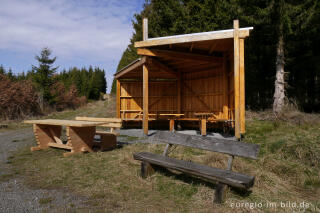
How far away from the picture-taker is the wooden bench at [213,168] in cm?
285

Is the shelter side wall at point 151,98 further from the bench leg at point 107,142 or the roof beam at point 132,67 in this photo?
the bench leg at point 107,142

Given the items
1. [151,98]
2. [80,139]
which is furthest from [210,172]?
[151,98]

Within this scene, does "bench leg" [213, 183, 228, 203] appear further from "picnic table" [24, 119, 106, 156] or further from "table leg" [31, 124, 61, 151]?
"table leg" [31, 124, 61, 151]

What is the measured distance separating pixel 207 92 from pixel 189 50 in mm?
2388

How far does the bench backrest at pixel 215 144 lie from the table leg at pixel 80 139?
7.09 ft

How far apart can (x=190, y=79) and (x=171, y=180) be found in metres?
7.95

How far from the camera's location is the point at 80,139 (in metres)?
5.59

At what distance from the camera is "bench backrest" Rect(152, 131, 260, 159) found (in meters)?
3.09

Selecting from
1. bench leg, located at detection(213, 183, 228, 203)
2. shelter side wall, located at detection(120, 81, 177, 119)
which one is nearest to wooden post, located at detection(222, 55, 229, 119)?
shelter side wall, located at detection(120, 81, 177, 119)

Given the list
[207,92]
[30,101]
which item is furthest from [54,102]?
[207,92]

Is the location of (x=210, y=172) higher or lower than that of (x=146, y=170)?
higher

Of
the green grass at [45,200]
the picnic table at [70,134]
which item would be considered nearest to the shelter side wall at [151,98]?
the picnic table at [70,134]

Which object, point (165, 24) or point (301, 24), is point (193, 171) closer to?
point (301, 24)

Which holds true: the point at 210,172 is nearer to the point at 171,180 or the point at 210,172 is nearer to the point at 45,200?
the point at 171,180
